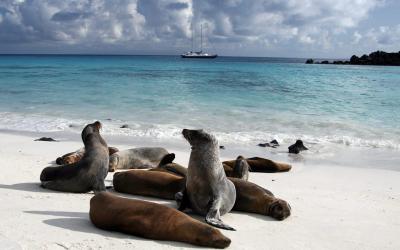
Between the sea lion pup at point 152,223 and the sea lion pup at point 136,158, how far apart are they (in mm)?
3923

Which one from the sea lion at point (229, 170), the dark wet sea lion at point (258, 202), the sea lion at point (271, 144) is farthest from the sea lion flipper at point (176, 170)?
the sea lion at point (271, 144)

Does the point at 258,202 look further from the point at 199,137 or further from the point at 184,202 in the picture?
the point at 199,137

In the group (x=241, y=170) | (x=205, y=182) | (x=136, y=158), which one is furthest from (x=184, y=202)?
(x=136, y=158)

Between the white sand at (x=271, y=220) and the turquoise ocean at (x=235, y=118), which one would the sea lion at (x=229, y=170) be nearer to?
the white sand at (x=271, y=220)

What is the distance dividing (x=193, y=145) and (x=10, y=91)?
73.2 ft

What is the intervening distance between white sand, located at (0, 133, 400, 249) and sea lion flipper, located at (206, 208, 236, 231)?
0.07 meters

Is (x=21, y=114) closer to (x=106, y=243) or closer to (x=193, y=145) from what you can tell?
(x=193, y=145)

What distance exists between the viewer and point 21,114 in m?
16.8

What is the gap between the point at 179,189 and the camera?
6.04m

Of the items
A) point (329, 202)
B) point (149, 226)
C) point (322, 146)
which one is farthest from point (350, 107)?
point (149, 226)

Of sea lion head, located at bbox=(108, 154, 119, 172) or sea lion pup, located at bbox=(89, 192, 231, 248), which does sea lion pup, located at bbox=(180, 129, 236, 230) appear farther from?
sea lion head, located at bbox=(108, 154, 119, 172)

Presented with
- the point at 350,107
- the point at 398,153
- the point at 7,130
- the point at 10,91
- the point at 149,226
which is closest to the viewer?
the point at 149,226

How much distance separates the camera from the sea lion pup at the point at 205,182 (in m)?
5.40

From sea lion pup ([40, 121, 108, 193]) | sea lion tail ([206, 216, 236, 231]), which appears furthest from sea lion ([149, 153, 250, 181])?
sea lion tail ([206, 216, 236, 231])
